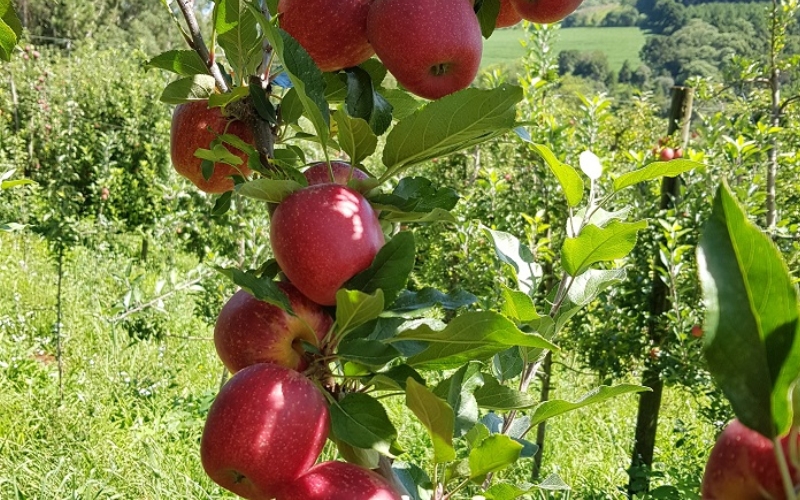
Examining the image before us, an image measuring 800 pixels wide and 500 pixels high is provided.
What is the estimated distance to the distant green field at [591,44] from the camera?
31.9 metres

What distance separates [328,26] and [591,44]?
3673cm

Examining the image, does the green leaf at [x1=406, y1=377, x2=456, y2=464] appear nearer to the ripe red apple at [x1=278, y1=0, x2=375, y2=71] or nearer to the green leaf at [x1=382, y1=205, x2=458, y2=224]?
the green leaf at [x1=382, y1=205, x2=458, y2=224]

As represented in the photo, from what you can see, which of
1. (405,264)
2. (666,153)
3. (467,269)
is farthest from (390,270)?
(467,269)

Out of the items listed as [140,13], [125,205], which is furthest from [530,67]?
[140,13]

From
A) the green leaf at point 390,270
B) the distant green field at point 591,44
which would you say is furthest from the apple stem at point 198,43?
the distant green field at point 591,44

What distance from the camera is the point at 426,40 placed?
50cm

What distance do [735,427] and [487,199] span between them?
2.65m

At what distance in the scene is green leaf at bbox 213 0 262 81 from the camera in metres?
0.56

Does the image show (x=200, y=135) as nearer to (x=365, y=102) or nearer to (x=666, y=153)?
(x=365, y=102)

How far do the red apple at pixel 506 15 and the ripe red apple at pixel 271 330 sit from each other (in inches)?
11.2

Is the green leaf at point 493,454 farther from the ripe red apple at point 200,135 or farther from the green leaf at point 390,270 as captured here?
the ripe red apple at point 200,135

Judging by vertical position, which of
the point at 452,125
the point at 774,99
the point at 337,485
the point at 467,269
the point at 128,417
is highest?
the point at 452,125

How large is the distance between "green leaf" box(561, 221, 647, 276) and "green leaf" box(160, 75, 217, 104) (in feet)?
1.05

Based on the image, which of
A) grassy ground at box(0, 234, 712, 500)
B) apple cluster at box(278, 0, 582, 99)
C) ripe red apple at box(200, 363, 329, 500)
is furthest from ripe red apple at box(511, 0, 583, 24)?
grassy ground at box(0, 234, 712, 500)
